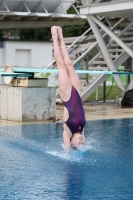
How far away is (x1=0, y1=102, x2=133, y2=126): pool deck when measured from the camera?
1635 centimetres

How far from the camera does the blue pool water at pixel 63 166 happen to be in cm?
695

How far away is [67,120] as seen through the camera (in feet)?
30.9

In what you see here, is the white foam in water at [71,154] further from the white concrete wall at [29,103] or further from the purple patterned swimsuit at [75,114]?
the white concrete wall at [29,103]

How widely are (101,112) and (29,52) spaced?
17092mm

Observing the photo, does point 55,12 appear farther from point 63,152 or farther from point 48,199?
point 48,199

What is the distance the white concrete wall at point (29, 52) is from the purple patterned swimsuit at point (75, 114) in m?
24.0

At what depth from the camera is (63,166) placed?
8.68m

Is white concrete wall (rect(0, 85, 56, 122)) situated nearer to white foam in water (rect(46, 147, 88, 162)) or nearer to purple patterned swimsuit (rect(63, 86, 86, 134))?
white foam in water (rect(46, 147, 88, 162))

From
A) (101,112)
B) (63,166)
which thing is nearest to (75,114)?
(63,166)

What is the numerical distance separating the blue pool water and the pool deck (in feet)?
10.2

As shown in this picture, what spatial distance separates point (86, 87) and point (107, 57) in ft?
4.62

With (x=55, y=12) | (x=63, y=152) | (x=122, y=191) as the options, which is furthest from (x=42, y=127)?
(x=55, y=12)

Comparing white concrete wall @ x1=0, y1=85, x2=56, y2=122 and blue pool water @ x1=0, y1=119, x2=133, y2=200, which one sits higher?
white concrete wall @ x1=0, y1=85, x2=56, y2=122

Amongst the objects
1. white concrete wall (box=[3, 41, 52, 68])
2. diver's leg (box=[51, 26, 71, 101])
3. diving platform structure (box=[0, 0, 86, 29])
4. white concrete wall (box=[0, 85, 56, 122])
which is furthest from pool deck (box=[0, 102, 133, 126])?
diving platform structure (box=[0, 0, 86, 29])
